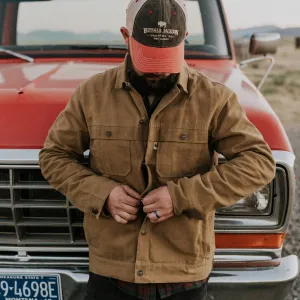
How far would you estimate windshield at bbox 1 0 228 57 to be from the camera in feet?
11.1

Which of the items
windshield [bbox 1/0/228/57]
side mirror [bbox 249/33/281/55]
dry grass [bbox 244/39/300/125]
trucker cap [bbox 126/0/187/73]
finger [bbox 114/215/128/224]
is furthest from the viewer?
dry grass [bbox 244/39/300/125]

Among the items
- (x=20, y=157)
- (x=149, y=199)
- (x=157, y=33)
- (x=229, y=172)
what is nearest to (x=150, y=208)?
(x=149, y=199)

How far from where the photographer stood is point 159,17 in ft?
5.36

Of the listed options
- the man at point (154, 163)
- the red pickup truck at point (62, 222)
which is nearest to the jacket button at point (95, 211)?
the man at point (154, 163)

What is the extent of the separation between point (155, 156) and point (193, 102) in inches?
8.9

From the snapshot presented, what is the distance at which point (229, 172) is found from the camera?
1.73m

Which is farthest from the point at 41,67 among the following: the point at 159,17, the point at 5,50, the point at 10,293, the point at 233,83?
the point at 159,17

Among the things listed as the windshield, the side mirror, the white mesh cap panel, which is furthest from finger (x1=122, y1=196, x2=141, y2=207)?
the side mirror

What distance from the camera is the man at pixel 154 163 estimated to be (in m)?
1.73

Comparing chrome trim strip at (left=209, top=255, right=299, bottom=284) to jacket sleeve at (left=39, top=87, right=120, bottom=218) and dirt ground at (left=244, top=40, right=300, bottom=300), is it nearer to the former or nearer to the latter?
jacket sleeve at (left=39, top=87, right=120, bottom=218)

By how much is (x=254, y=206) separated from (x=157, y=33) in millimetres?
949

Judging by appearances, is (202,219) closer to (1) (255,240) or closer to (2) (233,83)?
(1) (255,240)

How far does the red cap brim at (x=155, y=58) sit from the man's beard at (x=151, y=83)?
59 mm

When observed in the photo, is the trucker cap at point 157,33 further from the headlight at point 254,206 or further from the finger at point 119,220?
the headlight at point 254,206
